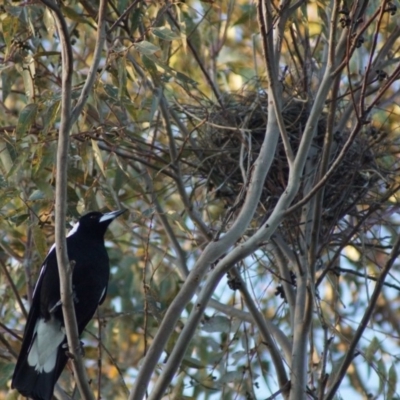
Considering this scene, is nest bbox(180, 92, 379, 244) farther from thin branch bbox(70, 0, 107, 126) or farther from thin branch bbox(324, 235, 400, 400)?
thin branch bbox(70, 0, 107, 126)

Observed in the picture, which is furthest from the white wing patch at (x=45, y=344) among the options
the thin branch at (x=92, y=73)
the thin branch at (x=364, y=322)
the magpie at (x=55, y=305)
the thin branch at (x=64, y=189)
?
the thin branch at (x=92, y=73)

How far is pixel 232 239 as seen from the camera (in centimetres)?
308

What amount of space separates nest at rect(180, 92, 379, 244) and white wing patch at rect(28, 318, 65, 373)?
3.08 ft

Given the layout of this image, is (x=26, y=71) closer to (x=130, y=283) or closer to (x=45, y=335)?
(x=45, y=335)

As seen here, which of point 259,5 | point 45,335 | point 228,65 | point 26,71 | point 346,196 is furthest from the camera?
point 228,65

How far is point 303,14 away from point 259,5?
112 centimetres

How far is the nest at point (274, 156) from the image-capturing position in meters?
4.21

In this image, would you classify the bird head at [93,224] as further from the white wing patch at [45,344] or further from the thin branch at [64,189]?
the thin branch at [64,189]

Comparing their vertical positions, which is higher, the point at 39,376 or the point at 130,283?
the point at 130,283

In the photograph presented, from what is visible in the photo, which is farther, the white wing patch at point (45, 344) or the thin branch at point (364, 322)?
→ the white wing patch at point (45, 344)

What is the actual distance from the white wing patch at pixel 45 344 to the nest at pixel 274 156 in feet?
3.08

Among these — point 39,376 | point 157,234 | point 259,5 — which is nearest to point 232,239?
point 259,5

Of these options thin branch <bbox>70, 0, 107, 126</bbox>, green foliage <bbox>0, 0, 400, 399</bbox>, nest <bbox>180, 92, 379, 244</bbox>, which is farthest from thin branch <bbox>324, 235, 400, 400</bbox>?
thin branch <bbox>70, 0, 107, 126</bbox>

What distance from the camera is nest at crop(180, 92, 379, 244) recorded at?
4215mm
